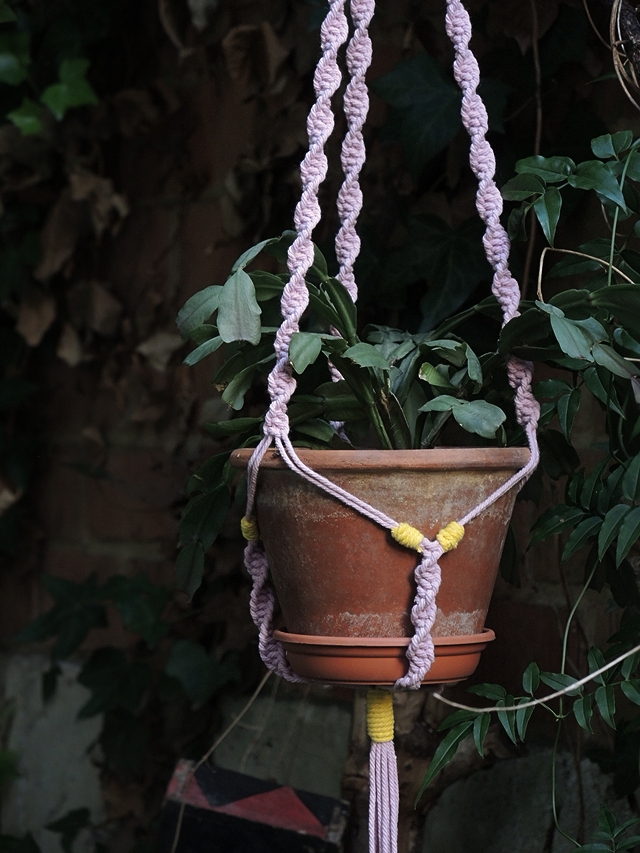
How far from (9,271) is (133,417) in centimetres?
36

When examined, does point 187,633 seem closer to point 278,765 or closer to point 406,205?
point 278,765

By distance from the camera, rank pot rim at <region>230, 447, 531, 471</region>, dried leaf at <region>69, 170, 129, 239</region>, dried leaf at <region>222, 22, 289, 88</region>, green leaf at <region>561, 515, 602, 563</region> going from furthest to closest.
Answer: dried leaf at <region>69, 170, 129, 239</region> < dried leaf at <region>222, 22, 289, 88</region> < green leaf at <region>561, 515, 602, 563</region> < pot rim at <region>230, 447, 531, 471</region>

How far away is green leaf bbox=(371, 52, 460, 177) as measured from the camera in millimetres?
1046

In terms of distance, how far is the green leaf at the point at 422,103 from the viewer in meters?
1.05

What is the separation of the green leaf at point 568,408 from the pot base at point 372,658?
194mm

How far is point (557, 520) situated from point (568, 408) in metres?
0.10

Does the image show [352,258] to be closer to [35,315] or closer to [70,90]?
[70,90]

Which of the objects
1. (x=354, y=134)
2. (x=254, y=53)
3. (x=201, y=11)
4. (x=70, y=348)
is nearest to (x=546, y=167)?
(x=354, y=134)

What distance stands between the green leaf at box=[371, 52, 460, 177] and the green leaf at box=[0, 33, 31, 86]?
0.72 m

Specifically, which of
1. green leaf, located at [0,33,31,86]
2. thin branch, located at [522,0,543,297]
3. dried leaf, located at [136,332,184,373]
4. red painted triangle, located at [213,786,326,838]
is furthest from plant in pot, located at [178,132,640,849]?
green leaf, located at [0,33,31,86]

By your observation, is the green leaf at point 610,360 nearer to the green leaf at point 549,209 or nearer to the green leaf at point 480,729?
the green leaf at point 549,209

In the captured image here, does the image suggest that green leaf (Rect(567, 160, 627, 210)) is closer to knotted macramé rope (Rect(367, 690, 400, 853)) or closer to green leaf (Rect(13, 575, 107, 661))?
knotted macramé rope (Rect(367, 690, 400, 853))

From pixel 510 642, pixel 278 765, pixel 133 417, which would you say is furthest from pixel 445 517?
pixel 133 417

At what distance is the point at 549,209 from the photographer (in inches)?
29.3
